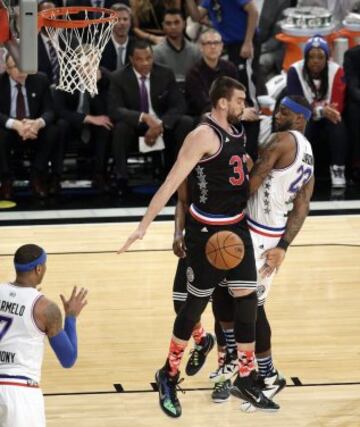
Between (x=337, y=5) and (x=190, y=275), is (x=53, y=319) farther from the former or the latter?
(x=337, y=5)

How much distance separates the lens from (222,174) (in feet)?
24.8

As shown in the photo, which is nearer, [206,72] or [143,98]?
[143,98]

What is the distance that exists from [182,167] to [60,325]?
5.15 feet

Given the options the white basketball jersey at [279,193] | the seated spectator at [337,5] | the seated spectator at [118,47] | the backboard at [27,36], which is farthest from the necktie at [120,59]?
the backboard at [27,36]

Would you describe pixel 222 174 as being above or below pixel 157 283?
above

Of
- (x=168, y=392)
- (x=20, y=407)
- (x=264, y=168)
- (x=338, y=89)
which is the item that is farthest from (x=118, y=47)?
(x=20, y=407)

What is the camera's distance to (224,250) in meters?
7.50

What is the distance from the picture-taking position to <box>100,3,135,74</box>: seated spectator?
43.7 feet

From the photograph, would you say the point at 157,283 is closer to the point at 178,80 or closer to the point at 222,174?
the point at 222,174

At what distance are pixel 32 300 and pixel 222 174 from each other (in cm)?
177

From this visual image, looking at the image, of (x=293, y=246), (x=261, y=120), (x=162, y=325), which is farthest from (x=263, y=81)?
(x=162, y=325)

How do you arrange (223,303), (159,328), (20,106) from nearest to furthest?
(223,303) < (159,328) < (20,106)

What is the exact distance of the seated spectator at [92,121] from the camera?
12.8 meters

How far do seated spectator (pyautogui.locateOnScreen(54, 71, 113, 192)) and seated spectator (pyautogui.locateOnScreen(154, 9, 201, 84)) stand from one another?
0.97 metres
